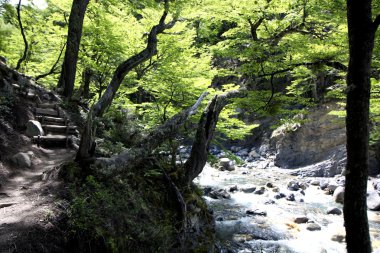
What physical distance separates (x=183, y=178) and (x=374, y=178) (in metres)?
13.9

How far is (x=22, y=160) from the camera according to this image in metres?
6.75

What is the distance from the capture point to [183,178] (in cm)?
723

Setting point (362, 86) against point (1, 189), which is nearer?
point (362, 86)

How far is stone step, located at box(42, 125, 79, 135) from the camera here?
979 centimetres

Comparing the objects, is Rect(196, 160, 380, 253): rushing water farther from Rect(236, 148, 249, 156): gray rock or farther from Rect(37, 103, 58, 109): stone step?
Rect(236, 148, 249, 156): gray rock

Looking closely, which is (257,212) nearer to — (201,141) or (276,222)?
(276,222)

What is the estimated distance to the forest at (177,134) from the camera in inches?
155

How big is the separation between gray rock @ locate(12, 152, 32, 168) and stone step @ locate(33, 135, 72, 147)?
169 cm

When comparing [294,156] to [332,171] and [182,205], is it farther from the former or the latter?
[182,205]

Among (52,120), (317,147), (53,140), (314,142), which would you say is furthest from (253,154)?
(53,140)

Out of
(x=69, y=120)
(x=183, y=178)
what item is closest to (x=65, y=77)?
(x=69, y=120)

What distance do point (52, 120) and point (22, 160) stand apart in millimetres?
3809

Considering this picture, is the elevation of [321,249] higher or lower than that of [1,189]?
lower

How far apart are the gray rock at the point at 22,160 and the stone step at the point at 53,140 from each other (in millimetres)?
1687
